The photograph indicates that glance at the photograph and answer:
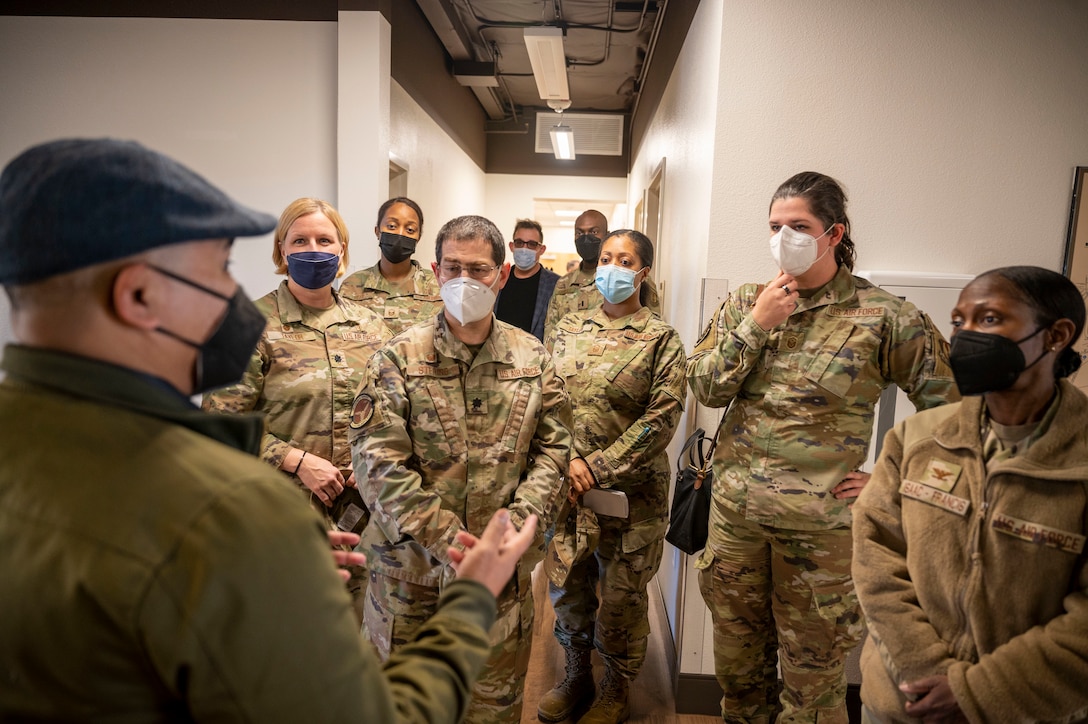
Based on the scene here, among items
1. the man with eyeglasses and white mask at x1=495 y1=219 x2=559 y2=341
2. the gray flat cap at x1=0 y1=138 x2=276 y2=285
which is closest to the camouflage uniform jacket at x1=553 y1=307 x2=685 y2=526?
the man with eyeglasses and white mask at x1=495 y1=219 x2=559 y2=341

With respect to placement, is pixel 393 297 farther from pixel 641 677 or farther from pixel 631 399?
pixel 641 677

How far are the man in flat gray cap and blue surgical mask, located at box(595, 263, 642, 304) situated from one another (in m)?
1.88

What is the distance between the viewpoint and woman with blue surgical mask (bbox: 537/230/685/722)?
2.30m

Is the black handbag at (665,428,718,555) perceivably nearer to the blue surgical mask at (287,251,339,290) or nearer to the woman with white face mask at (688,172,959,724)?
the woman with white face mask at (688,172,959,724)

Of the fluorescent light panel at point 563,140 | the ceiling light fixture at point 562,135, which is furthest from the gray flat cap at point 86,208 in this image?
the fluorescent light panel at point 563,140

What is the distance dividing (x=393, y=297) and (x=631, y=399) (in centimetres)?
138

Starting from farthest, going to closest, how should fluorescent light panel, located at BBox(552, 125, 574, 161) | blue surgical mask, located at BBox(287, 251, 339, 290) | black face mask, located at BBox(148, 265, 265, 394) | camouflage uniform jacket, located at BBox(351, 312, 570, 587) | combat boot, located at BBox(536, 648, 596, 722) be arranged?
fluorescent light panel, located at BBox(552, 125, 574, 161)
combat boot, located at BBox(536, 648, 596, 722)
blue surgical mask, located at BBox(287, 251, 339, 290)
camouflage uniform jacket, located at BBox(351, 312, 570, 587)
black face mask, located at BBox(148, 265, 265, 394)

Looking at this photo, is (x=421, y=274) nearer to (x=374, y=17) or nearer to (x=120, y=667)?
(x=374, y=17)

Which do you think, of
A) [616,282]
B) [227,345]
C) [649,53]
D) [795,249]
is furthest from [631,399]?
[649,53]

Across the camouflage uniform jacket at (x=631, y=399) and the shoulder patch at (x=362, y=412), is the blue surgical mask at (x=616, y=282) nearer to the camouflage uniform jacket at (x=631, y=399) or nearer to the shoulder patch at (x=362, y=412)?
the camouflage uniform jacket at (x=631, y=399)

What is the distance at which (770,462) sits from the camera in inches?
73.5

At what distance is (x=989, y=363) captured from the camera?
3.89 feet

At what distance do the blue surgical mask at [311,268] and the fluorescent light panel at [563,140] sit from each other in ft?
15.3

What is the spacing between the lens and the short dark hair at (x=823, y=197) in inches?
72.0
